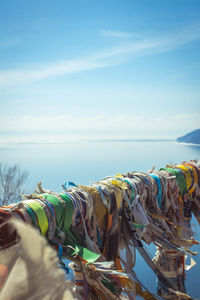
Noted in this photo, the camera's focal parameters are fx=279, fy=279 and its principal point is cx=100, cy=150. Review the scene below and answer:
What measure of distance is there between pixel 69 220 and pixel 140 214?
0.84 feet

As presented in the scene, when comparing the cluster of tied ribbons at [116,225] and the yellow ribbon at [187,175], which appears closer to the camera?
the cluster of tied ribbons at [116,225]

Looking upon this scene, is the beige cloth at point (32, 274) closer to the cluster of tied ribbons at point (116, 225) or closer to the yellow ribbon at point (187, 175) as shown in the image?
the cluster of tied ribbons at point (116, 225)

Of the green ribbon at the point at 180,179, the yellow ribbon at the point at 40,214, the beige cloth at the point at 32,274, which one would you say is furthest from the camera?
the green ribbon at the point at 180,179

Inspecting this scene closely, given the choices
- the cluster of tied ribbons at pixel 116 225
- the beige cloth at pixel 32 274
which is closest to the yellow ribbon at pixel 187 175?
the cluster of tied ribbons at pixel 116 225

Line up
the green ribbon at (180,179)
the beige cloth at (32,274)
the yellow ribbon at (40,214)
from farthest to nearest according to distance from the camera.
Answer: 1. the green ribbon at (180,179)
2. the yellow ribbon at (40,214)
3. the beige cloth at (32,274)

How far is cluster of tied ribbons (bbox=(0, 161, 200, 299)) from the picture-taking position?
22.2 inches

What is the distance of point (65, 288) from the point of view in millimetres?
221

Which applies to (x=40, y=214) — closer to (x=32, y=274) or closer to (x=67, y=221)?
(x=67, y=221)

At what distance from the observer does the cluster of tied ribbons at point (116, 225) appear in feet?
1.85

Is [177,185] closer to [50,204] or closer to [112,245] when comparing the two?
[112,245]

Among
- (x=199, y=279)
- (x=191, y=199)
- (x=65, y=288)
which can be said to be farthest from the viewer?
(x=199, y=279)

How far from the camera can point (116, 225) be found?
2.38ft

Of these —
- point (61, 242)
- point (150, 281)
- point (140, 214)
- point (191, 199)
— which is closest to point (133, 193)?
point (140, 214)

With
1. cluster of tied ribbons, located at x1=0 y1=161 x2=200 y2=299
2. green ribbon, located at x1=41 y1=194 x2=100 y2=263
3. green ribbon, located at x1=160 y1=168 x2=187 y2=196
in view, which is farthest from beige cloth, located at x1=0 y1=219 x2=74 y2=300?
green ribbon, located at x1=160 y1=168 x2=187 y2=196
